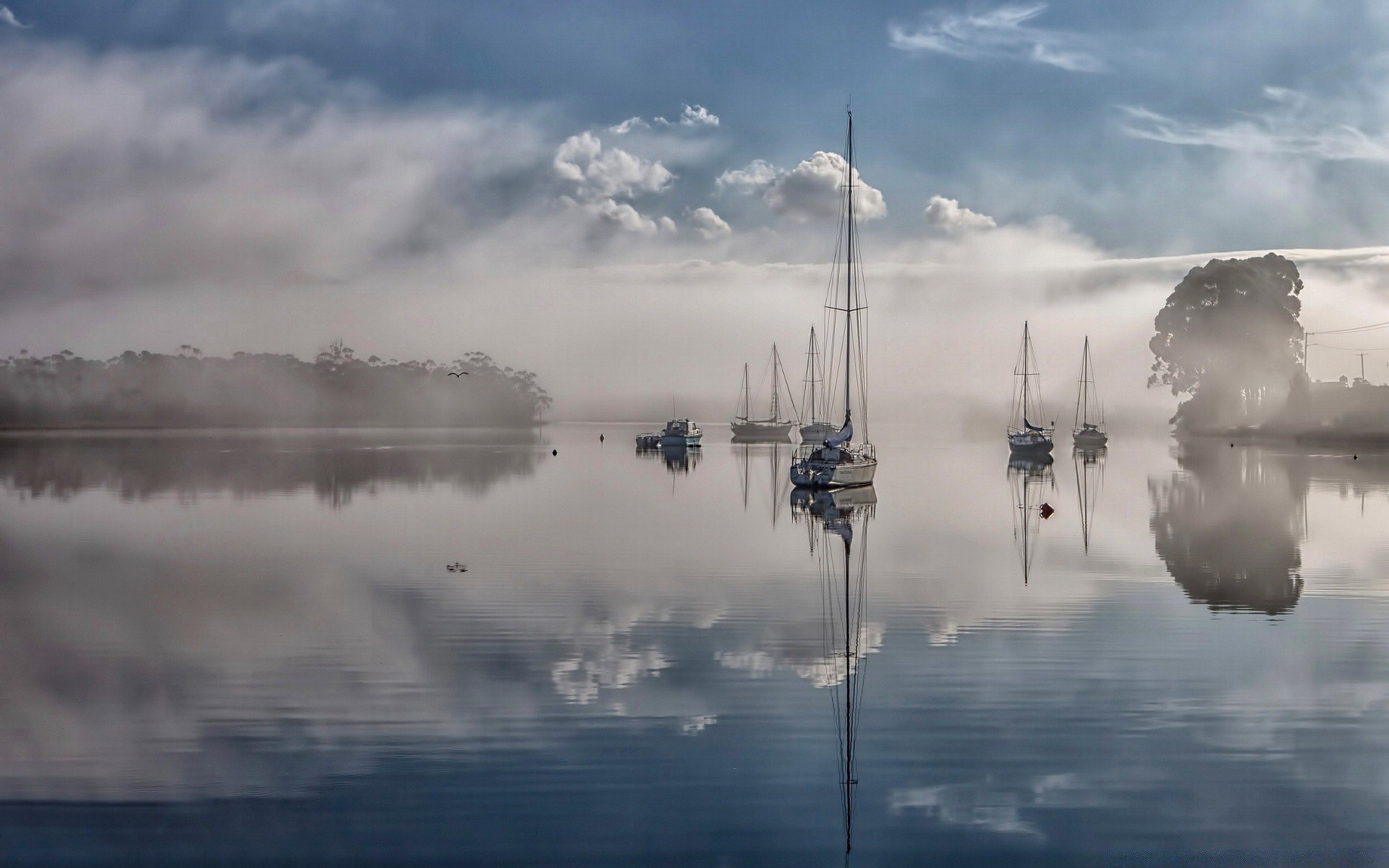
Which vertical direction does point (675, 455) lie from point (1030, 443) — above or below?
below

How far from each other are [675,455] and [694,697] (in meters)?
89.7

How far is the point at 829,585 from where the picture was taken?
77.6 ft

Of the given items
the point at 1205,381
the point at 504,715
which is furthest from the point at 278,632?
the point at 1205,381

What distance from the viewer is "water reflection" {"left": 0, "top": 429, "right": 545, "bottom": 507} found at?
52.4m

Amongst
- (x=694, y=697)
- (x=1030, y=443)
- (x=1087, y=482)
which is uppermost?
(x=1030, y=443)

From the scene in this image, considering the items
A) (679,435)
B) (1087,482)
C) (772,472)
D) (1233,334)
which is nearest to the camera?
(1087,482)

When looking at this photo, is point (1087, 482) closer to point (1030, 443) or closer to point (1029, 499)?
point (1029, 499)

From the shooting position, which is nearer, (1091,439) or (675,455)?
(675,455)

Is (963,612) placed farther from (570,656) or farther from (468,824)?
(468,824)

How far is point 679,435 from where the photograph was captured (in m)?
113

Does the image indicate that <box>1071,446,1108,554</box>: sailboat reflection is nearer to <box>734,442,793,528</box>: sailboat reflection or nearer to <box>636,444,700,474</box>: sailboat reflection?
<box>734,442,793,528</box>: sailboat reflection

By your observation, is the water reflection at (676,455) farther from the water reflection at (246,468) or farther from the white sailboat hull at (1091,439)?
the white sailboat hull at (1091,439)

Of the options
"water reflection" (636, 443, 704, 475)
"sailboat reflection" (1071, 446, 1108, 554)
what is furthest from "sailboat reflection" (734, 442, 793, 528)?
"sailboat reflection" (1071, 446, 1108, 554)

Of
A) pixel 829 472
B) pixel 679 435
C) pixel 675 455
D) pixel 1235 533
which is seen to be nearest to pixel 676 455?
pixel 675 455
